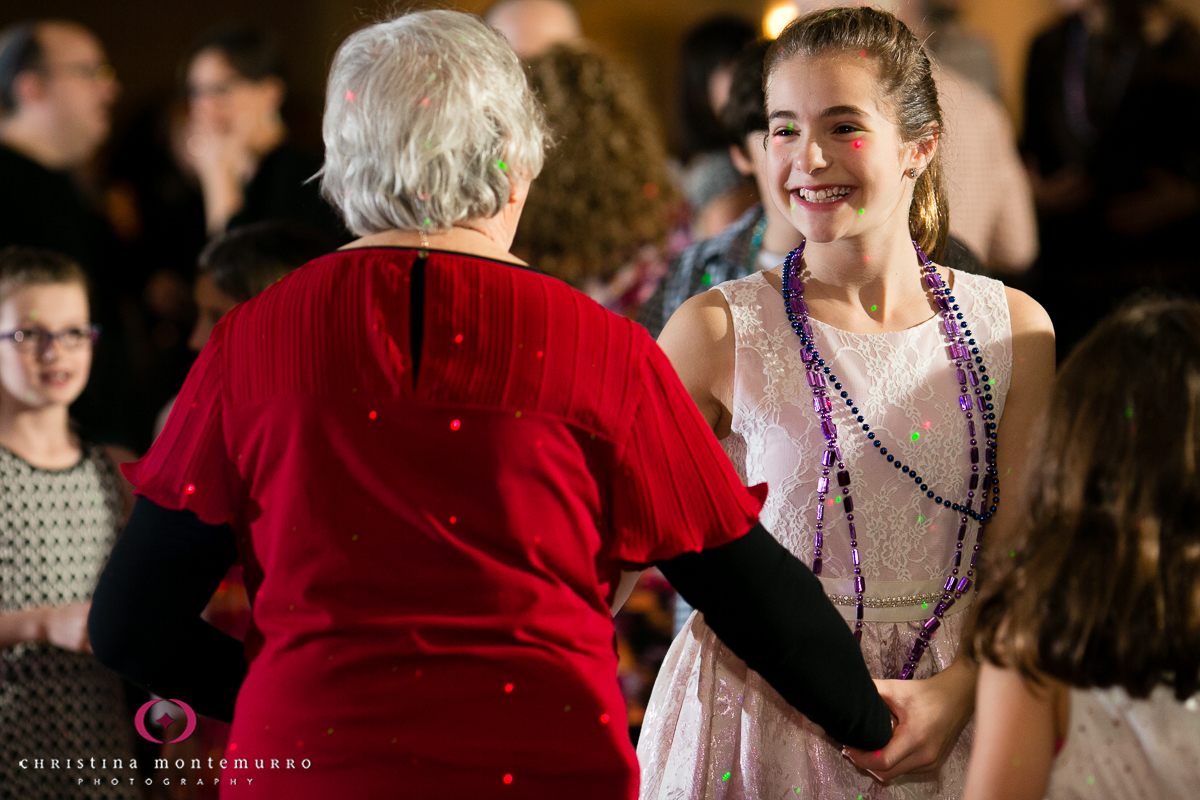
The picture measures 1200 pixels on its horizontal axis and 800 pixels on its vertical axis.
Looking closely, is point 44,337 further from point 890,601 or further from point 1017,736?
point 1017,736

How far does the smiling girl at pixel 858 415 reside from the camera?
157cm

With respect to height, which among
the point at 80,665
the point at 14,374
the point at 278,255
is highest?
the point at 278,255

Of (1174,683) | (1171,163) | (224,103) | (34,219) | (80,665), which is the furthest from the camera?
(1171,163)

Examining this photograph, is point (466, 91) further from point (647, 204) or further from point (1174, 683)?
point (647, 204)

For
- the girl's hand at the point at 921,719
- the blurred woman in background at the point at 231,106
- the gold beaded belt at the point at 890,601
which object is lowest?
the girl's hand at the point at 921,719

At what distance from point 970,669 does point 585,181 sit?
170 centimetres

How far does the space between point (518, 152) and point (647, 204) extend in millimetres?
1655

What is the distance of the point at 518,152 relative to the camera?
136 centimetres

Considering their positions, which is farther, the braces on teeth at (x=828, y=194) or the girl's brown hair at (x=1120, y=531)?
the braces on teeth at (x=828, y=194)

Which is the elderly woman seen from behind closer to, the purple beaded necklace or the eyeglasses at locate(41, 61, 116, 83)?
the purple beaded necklace

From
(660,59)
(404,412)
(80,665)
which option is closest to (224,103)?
(80,665)

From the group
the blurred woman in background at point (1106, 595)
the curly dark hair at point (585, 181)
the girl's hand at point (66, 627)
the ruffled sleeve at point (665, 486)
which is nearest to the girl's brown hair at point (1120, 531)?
the blurred woman in background at point (1106, 595)

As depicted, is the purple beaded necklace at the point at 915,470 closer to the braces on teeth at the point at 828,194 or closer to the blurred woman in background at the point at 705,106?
the braces on teeth at the point at 828,194

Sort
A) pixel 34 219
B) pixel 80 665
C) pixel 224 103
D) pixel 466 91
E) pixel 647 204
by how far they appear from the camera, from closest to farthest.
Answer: pixel 466 91
pixel 80 665
pixel 647 204
pixel 34 219
pixel 224 103
